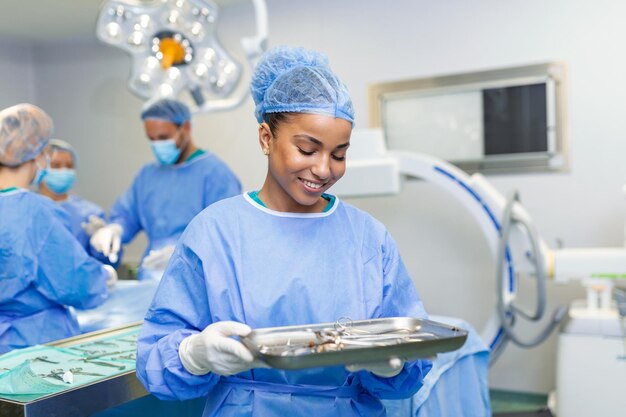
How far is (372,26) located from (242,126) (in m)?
1.05

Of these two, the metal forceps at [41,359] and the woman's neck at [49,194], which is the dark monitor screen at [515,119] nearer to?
the woman's neck at [49,194]

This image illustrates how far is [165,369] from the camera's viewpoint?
3.79 ft

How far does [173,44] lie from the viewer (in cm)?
290

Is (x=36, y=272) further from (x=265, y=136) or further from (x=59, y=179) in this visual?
(x=59, y=179)

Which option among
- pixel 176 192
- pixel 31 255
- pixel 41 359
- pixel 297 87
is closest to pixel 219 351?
pixel 297 87

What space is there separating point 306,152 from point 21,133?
Result: 3.53 ft

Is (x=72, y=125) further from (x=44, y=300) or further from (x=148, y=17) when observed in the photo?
(x=44, y=300)

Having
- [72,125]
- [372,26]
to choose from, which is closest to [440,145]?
[372,26]

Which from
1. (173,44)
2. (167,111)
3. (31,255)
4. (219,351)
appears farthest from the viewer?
(167,111)

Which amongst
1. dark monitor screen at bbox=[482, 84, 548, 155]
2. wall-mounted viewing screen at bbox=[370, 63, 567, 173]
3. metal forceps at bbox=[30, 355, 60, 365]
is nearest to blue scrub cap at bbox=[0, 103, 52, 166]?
metal forceps at bbox=[30, 355, 60, 365]

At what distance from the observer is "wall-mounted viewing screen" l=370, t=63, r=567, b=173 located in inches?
135

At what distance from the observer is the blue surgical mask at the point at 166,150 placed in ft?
9.93

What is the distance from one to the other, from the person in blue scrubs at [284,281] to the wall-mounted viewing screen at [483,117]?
2428 millimetres

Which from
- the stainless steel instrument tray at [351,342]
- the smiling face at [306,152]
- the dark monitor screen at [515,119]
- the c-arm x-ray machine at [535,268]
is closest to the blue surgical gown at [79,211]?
the c-arm x-ray machine at [535,268]
